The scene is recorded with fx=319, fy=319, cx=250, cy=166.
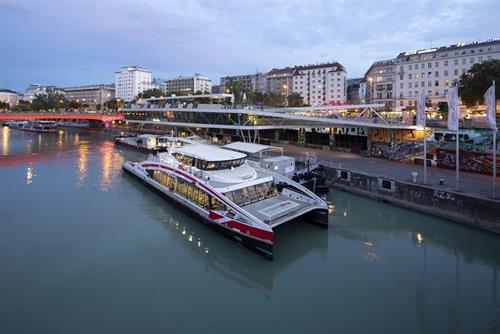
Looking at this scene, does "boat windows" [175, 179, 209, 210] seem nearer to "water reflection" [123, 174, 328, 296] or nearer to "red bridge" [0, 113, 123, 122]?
"water reflection" [123, 174, 328, 296]

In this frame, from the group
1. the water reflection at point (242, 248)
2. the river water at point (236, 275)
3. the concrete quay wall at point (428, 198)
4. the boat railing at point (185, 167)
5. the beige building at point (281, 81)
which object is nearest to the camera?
the river water at point (236, 275)

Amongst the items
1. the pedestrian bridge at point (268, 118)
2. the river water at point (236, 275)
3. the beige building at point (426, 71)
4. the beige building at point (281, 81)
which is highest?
the beige building at point (281, 81)

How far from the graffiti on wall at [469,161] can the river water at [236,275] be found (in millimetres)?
7901

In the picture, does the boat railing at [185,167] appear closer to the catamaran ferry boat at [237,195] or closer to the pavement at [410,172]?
the catamaran ferry boat at [237,195]

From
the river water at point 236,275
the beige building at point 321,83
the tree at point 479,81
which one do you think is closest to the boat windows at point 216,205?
the river water at point 236,275

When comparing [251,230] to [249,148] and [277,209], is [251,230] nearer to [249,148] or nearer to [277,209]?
[277,209]

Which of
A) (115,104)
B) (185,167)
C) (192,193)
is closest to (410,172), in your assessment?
(192,193)

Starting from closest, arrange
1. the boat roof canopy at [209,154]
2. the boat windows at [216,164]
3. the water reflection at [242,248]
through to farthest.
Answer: the water reflection at [242,248] → the boat windows at [216,164] → the boat roof canopy at [209,154]

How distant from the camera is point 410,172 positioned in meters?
23.6

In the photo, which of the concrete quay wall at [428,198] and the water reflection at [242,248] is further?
the concrete quay wall at [428,198]

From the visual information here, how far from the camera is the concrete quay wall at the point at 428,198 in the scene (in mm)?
16281

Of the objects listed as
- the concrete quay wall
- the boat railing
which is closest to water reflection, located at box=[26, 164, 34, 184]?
the boat railing

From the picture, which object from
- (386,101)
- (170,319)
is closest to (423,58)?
(386,101)

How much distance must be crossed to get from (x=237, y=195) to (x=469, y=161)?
18.2m
